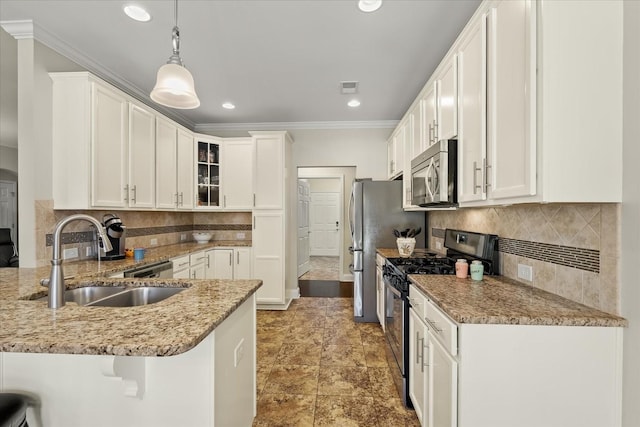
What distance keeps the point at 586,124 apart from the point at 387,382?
84.6 inches

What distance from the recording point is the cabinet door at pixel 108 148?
8.45 feet

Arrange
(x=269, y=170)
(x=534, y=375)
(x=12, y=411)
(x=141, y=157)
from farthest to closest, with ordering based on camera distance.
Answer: (x=269, y=170), (x=141, y=157), (x=534, y=375), (x=12, y=411)

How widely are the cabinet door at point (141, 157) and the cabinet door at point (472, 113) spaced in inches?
114

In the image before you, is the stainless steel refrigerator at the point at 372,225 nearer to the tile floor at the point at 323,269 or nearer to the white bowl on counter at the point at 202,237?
the white bowl on counter at the point at 202,237

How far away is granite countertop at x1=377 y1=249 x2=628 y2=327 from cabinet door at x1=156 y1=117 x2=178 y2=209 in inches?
118

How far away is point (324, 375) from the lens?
2566mm

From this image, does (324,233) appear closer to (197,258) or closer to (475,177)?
(197,258)

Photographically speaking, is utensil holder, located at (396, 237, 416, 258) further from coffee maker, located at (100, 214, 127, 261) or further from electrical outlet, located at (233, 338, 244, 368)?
coffee maker, located at (100, 214, 127, 261)

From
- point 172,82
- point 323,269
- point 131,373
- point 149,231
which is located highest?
point 172,82

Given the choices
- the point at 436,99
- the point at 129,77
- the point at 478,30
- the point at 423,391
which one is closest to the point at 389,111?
the point at 436,99

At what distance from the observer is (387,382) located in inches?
97.3

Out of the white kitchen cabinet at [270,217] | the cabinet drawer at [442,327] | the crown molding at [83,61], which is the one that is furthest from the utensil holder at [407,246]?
the crown molding at [83,61]

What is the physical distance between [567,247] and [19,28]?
3870 mm

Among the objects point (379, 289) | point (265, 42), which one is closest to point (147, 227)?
point (265, 42)
